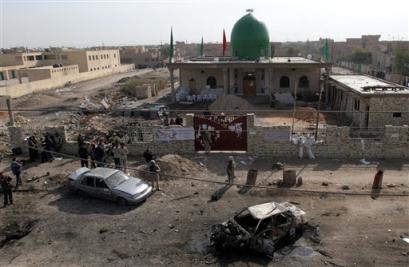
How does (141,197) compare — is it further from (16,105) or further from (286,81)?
(16,105)

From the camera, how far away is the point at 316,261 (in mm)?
10438

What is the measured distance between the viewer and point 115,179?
48.3 feet

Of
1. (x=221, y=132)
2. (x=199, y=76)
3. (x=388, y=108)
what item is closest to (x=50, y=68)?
(x=199, y=76)

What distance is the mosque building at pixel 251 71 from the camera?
3555cm

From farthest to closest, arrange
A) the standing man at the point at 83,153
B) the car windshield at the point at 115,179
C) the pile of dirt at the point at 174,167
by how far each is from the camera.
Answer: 1. the standing man at the point at 83,153
2. the pile of dirt at the point at 174,167
3. the car windshield at the point at 115,179

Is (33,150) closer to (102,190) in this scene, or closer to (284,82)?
(102,190)

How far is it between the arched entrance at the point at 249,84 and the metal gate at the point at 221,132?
1953 cm

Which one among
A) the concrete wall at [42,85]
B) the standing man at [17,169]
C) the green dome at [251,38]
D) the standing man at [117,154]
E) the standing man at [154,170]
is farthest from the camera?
the concrete wall at [42,85]

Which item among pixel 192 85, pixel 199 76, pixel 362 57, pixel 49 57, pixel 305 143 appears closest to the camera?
pixel 305 143

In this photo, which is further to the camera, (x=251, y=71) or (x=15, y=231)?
(x=251, y=71)

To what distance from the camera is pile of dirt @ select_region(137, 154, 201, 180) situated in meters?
16.8

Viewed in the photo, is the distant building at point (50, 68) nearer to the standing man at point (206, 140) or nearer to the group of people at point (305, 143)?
the standing man at point (206, 140)

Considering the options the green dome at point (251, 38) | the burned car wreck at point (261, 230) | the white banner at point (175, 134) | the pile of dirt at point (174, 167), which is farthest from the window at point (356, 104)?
the burned car wreck at point (261, 230)

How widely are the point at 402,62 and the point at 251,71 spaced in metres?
30.4
